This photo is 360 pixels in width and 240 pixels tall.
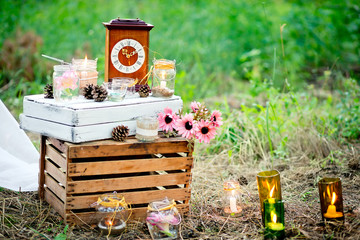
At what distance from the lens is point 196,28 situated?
626cm

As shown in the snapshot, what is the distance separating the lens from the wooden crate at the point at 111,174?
2311 millimetres

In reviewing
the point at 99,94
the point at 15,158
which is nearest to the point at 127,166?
the point at 99,94

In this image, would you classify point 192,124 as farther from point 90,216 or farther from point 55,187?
point 55,187

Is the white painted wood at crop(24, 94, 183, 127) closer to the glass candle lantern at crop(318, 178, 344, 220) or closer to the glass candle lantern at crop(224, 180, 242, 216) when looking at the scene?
the glass candle lantern at crop(224, 180, 242, 216)

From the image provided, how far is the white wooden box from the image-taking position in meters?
2.26

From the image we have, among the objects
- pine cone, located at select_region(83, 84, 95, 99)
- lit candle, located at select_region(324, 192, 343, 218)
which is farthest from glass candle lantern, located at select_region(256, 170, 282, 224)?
pine cone, located at select_region(83, 84, 95, 99)

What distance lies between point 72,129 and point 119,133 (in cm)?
26

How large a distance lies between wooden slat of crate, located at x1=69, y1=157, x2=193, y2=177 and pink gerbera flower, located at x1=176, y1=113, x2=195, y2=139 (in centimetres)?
17

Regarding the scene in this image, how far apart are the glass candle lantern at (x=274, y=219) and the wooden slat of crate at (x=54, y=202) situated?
45.6 inches

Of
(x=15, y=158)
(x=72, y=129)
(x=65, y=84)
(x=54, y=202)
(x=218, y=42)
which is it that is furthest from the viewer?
(x=218, y=42)

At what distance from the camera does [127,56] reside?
8.58ft

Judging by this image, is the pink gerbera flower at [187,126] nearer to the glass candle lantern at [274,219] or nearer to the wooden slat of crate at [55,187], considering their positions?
the glass candle lantern at [274,219]

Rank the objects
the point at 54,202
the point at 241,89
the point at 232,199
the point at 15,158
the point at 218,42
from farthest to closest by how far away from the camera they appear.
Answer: the point at 218,42 → the point at 241,89 → the point at 15,158 → the point at 232,199 → the point at 54,202

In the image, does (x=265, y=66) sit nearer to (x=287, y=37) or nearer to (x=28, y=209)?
(x=287, y=37)
